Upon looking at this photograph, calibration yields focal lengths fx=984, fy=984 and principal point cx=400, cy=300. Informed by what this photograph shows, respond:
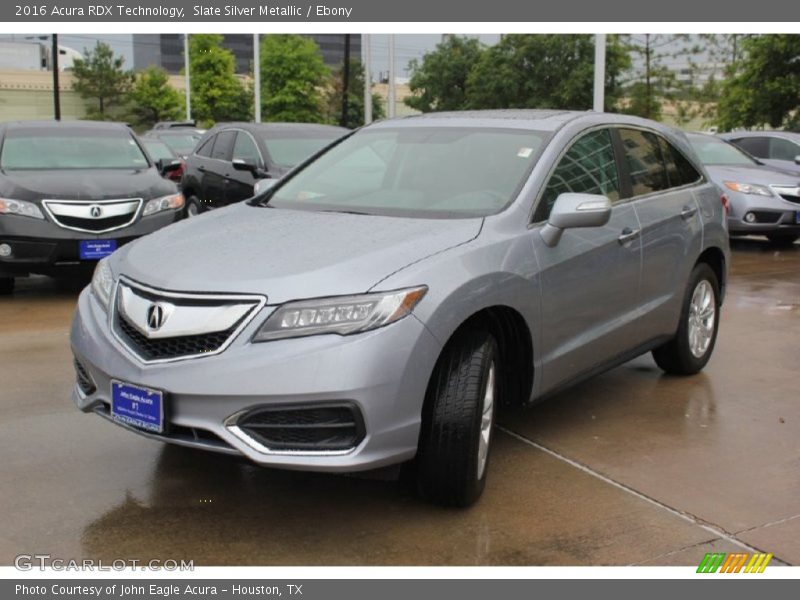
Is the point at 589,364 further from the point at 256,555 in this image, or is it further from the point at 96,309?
the point at 96,309

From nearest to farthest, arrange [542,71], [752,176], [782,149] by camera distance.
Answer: [752,176], [782,149], [542,71]

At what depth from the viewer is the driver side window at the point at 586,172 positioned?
4.60 meters

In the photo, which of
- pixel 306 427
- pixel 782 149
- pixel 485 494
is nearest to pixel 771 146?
pixel 782 149

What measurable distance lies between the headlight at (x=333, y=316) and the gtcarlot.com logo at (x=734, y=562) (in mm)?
1409

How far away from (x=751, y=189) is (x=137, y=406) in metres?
10.8

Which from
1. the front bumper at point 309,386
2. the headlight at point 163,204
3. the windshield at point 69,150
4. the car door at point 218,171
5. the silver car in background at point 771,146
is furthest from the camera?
the silver car in background at point 771,146

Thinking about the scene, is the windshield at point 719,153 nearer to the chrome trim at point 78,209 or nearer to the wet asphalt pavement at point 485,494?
the chrome trim at point 78,209

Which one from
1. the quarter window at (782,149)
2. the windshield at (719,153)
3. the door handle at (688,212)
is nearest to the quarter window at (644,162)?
the door handle at (688,212)

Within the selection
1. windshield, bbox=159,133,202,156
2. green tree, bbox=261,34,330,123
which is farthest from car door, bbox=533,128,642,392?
green tree, bbox=261,34,330,123

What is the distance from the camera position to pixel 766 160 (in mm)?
15203

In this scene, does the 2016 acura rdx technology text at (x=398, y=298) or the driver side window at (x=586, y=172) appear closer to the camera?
the 2016 acura rdx technology text at (x=398, y=298)

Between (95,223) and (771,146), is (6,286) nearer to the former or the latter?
(95,223)

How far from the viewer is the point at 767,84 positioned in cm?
2394

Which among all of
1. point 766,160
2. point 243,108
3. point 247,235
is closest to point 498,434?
point 247,235
